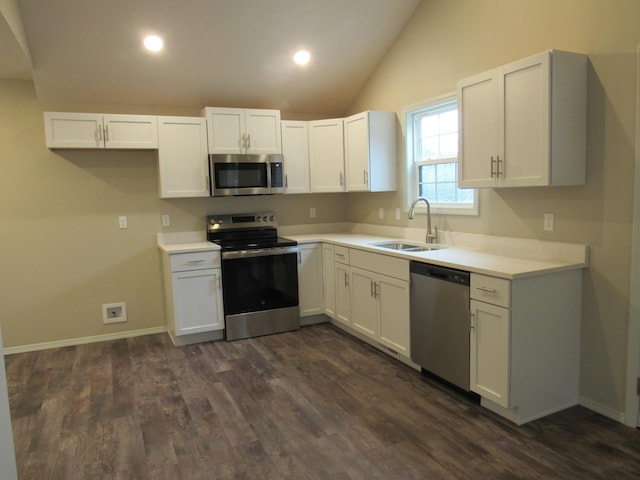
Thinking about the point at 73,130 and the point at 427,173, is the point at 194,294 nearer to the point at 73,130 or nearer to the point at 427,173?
the point at 73,130

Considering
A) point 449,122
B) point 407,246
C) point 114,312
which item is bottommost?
point 114,312

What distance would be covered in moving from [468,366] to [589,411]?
74cm

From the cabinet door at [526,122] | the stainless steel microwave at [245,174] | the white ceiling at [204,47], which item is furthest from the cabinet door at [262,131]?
the cabinet door at [526,122]

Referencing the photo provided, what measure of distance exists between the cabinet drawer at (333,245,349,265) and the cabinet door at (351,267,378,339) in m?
0.15

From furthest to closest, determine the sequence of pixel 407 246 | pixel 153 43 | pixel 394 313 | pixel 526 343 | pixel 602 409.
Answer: pixel 407 246, pixel 153 43, pixel 394 313, pixel 602 409, pixel 526 343

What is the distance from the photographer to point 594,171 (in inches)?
104

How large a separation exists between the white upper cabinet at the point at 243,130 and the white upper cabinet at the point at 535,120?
2244 millimetres

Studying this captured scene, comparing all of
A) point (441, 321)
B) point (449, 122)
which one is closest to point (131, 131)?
point (449, 122)

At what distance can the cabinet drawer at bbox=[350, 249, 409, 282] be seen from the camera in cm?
334

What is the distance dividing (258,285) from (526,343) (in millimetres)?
2523

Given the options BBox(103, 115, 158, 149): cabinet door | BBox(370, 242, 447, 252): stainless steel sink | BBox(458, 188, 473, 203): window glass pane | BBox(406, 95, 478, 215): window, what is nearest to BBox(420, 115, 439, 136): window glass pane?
BBox(406, 95, 478, 215): window

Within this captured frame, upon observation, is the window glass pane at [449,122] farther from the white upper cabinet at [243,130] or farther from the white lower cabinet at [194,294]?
the white lower cabinet at [194,294]

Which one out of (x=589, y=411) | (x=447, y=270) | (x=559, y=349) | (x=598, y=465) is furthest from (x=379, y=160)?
(x=598, y=465)

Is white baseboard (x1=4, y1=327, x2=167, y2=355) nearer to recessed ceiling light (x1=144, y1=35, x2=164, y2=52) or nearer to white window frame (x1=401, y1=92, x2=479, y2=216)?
recessed ceiling light (x1=144, y1=35, x2=164, y2=52)
